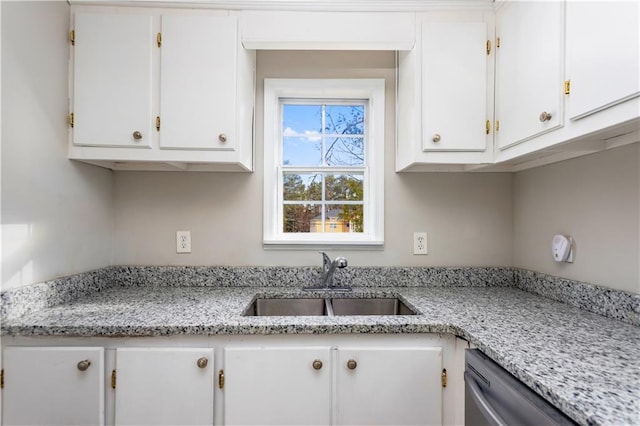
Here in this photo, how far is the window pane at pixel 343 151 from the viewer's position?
6.66 feet

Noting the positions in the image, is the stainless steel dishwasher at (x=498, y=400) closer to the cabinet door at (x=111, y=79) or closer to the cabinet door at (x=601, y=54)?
the cabinet door at (x=601, y=54)

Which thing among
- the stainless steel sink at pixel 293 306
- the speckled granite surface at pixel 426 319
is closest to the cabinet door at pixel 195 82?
the speckled granite surface at pixel 426 319

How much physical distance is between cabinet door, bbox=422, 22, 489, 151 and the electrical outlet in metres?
0.55

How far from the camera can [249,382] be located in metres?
1.21

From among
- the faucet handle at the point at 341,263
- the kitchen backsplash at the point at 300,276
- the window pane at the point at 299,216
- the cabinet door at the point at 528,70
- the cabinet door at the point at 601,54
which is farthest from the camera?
the window pane at the point at 299,216

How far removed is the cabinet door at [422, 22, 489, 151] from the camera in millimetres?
1576

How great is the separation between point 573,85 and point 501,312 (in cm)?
87

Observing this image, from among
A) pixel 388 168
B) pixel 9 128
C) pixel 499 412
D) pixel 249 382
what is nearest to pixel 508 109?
pixel 388 168

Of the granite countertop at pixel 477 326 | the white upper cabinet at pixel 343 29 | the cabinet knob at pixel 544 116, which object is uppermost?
the white upper cabinet at pixel 343 29

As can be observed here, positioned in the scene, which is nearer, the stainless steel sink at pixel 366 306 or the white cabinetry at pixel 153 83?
the white cabinetry at pixel 153 83

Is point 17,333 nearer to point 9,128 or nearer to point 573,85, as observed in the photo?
point 9,128

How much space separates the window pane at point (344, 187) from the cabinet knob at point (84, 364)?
1.36 meters

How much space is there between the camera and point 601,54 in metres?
0.98

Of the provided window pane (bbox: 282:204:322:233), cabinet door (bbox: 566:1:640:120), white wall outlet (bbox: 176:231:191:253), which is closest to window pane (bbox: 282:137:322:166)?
window pane (bbox: 282:204:322:233)
